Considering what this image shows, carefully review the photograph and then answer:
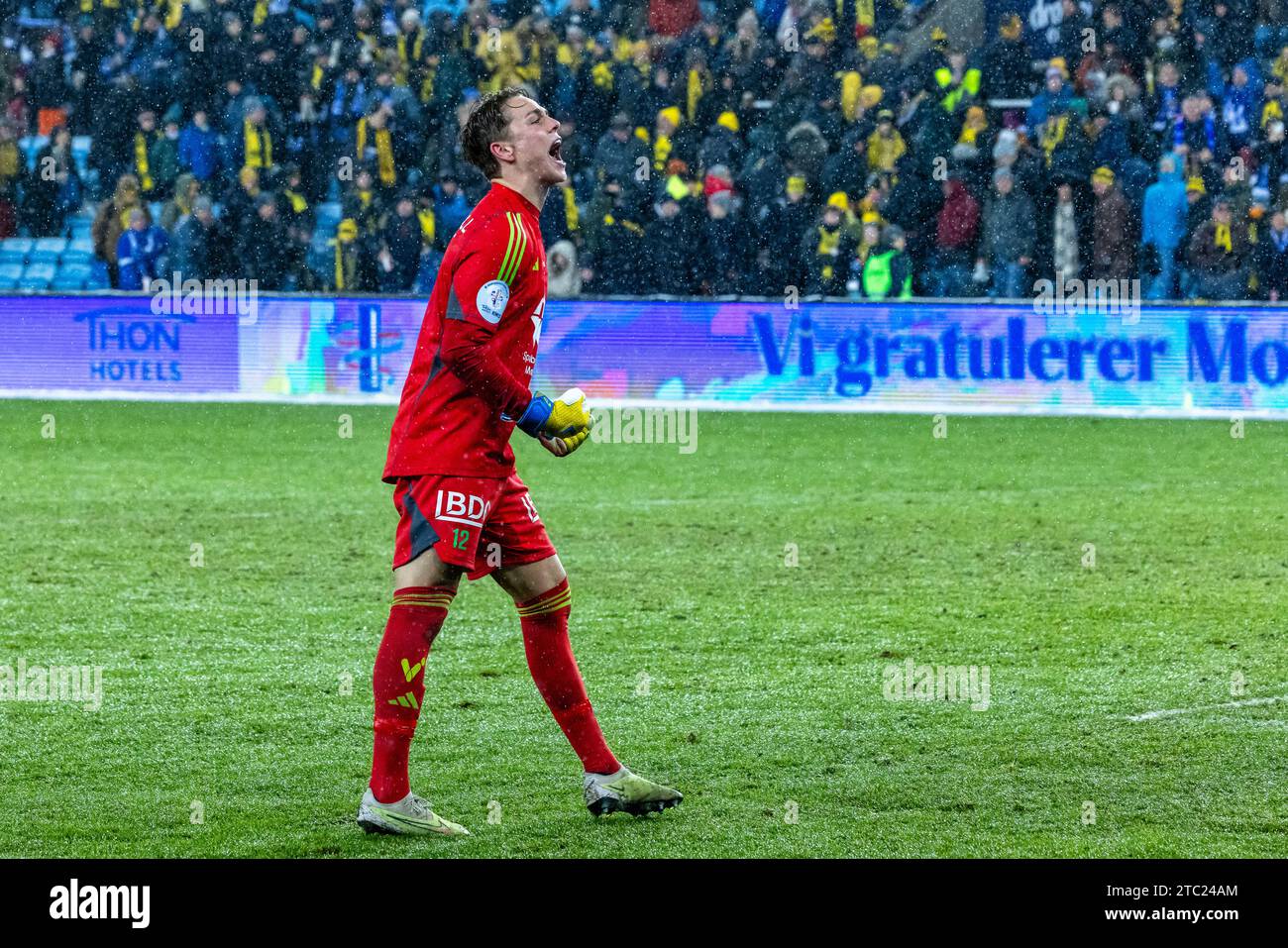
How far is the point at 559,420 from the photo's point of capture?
495 cm

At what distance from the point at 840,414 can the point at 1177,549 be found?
6371mm

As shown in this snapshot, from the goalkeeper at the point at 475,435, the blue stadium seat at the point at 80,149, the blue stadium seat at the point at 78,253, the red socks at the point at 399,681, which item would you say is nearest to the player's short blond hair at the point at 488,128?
the goalkeeper at the point at 475,435

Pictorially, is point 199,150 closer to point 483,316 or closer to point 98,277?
point 98,277

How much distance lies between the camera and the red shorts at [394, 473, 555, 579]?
16.2 ft

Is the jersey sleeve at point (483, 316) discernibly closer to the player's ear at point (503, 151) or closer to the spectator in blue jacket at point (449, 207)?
the player's ear at point (503, 151)

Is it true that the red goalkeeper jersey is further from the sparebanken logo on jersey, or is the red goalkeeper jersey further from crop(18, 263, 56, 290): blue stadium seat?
crop(18, 263, 56, 290): blue stadium seat

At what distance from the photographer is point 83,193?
20234 millimetres

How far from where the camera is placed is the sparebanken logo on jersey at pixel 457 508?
494 centimetres

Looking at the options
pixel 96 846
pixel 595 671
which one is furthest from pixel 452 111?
pixel 96 846

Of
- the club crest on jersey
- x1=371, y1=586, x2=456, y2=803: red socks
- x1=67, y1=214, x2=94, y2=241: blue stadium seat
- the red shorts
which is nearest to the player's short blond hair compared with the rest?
the club crest on jersey

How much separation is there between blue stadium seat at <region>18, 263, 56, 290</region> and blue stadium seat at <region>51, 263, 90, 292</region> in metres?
0.07

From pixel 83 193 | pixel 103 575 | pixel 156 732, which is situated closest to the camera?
pixel 156 732

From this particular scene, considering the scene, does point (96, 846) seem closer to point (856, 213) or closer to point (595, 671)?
point (595, 671)

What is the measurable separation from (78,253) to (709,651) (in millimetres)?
14252
